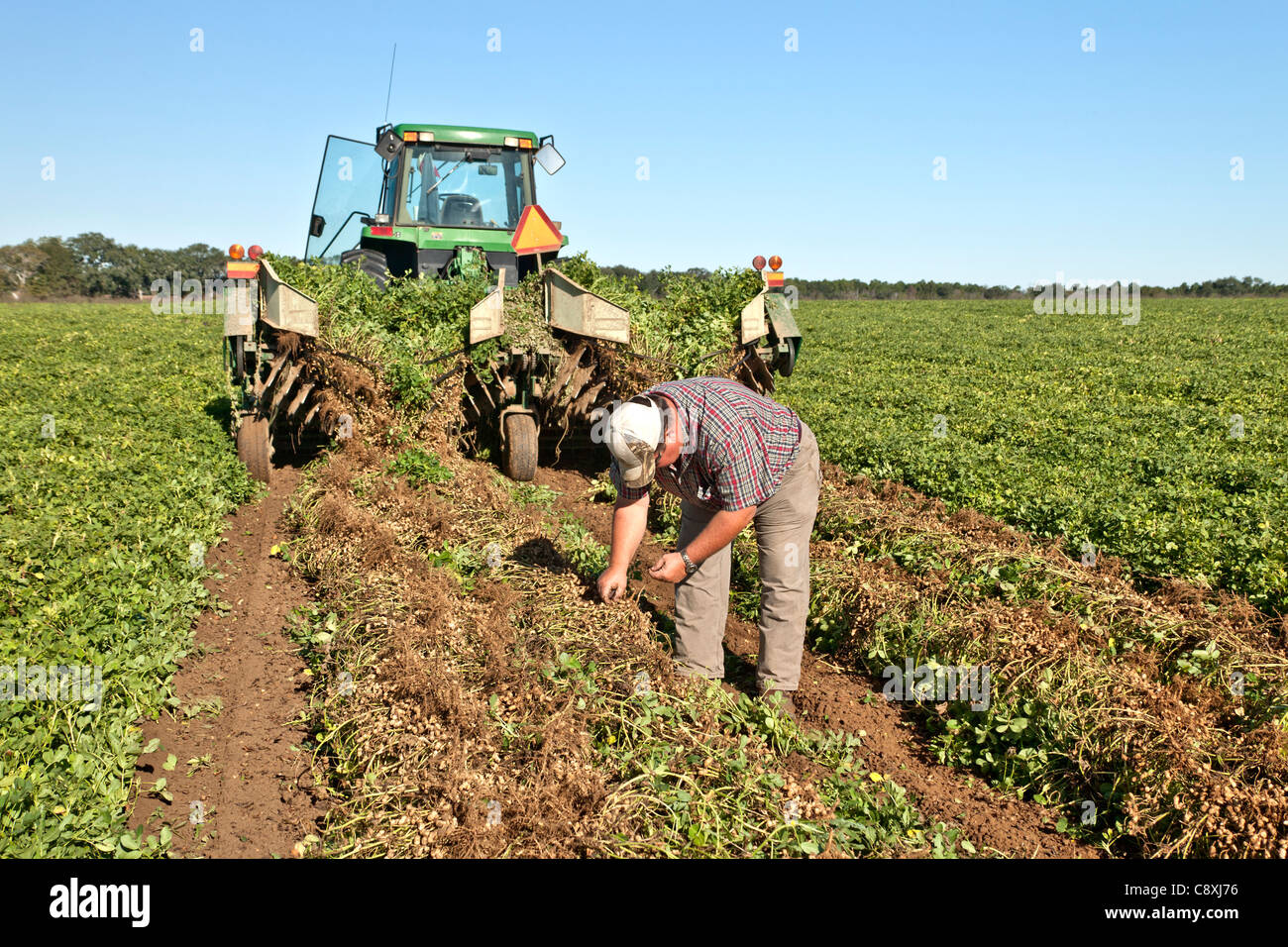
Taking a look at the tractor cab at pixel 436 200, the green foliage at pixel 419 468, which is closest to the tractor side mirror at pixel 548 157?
the tractor cab at pixel 436 200

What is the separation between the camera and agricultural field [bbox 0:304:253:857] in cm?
318

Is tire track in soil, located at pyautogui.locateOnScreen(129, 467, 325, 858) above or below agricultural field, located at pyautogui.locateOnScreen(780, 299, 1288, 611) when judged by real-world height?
below

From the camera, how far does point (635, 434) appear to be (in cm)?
343

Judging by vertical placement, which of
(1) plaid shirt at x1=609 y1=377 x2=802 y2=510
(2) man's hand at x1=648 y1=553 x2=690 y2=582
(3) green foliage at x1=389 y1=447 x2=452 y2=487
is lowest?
(2) man's hand at x1=648 y1=553 x2=690 y2=582

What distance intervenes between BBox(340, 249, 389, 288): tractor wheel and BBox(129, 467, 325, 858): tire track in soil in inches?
154

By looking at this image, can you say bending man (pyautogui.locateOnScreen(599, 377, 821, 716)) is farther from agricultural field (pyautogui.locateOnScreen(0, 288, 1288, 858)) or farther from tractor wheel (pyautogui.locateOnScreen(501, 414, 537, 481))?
tractor wheel (pyautogui.locateOnScreen(501, 414, 537, 481))

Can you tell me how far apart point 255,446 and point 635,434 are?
5.14 meters

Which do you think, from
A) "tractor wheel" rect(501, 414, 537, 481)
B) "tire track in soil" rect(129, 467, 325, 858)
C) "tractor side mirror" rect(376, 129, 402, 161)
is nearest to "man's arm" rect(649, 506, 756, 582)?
"tire track in soil" rect(129, 467, 325, 858)

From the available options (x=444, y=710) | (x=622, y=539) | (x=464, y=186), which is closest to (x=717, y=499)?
(x=622, y=539)

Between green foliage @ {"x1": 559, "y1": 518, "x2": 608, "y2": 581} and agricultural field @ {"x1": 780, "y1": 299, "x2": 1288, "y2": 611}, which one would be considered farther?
agricultural field @ {"x1": 780, "y1": 299, "x2": 1288, "y2": 611}

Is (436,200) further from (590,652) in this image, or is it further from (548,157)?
(590,652)

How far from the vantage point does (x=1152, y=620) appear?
4641 millimetres

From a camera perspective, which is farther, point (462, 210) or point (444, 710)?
point (462, 210)
